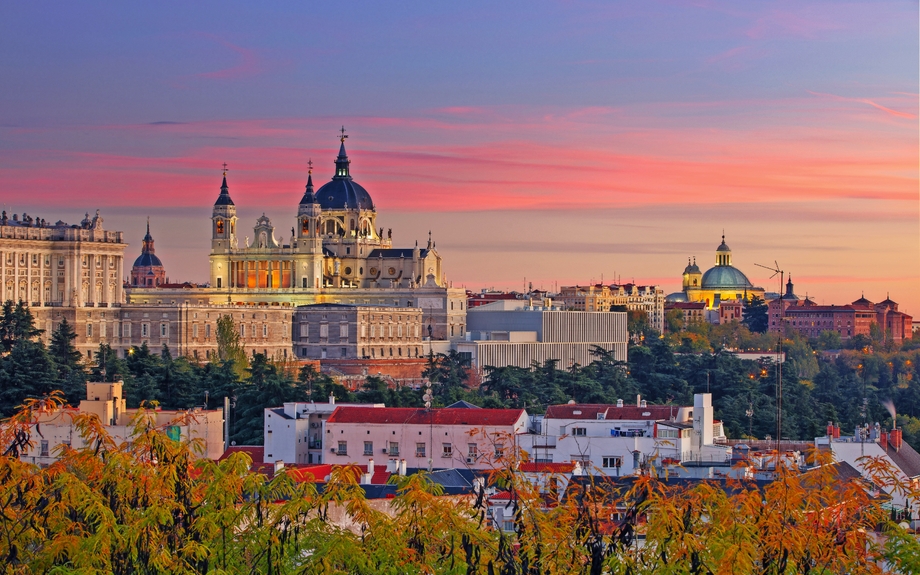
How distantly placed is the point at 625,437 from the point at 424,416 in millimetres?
8165

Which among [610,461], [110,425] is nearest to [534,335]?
[610,461]

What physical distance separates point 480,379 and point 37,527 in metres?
108

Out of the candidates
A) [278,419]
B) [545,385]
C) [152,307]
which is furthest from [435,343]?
[278,419]

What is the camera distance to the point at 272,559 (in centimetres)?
2944

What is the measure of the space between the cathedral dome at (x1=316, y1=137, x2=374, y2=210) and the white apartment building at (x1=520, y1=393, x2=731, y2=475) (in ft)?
338

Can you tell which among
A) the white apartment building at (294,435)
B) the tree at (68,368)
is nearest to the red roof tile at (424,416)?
the white apartment building at (294,435)

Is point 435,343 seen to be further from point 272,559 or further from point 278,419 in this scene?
point 272,559

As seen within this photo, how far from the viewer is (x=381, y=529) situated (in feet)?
96.6

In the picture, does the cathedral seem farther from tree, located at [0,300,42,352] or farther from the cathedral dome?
tree, located at [0,300,42,352]

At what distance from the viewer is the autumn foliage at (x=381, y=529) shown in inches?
1107

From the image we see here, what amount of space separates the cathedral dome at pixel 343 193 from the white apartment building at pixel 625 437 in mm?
102943

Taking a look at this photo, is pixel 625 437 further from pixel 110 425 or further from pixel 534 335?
pixel 534 335

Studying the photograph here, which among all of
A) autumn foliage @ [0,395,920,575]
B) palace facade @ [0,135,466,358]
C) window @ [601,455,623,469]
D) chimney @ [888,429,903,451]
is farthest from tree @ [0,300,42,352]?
autumn foliage @ [0,395,920,575]

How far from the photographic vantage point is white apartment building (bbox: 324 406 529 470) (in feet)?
215
